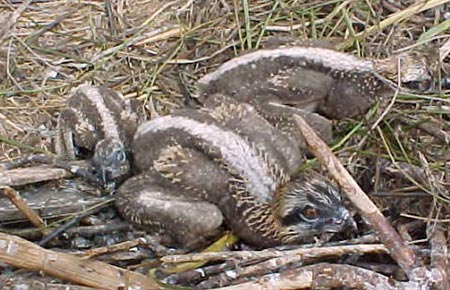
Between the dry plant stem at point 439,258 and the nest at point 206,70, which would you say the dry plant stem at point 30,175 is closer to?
the nest at point 206,70

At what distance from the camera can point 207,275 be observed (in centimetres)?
325

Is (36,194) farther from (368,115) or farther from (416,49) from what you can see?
(416,49)

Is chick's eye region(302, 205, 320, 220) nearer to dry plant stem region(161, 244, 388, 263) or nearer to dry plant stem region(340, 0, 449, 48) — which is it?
dry plant stem region(161, 244, 388, 263)

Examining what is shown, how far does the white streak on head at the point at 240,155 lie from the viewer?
136 inches

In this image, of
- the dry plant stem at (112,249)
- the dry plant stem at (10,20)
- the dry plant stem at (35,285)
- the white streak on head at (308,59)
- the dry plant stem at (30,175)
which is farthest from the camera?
the dry plant stem at (10,20)

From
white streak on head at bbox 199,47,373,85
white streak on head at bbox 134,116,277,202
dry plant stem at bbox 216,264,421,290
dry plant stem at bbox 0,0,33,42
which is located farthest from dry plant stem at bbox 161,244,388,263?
dry plant stem at bbox 0,0,33,42

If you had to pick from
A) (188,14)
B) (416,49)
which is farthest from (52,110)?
(416,49)

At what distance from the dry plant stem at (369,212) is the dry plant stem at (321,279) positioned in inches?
3.2

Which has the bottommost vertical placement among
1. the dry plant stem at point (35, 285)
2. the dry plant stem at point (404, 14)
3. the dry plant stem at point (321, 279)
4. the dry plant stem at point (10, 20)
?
the dry plant stem at point (321, 279)

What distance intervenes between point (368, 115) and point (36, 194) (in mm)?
1283

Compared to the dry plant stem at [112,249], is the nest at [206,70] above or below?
above

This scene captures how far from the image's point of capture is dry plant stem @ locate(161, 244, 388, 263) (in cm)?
319

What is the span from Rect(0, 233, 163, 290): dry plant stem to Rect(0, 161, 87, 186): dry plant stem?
337mm

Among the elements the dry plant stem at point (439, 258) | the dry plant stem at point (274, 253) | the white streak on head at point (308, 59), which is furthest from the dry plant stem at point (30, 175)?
the dry plant stem at point (439, 258)
